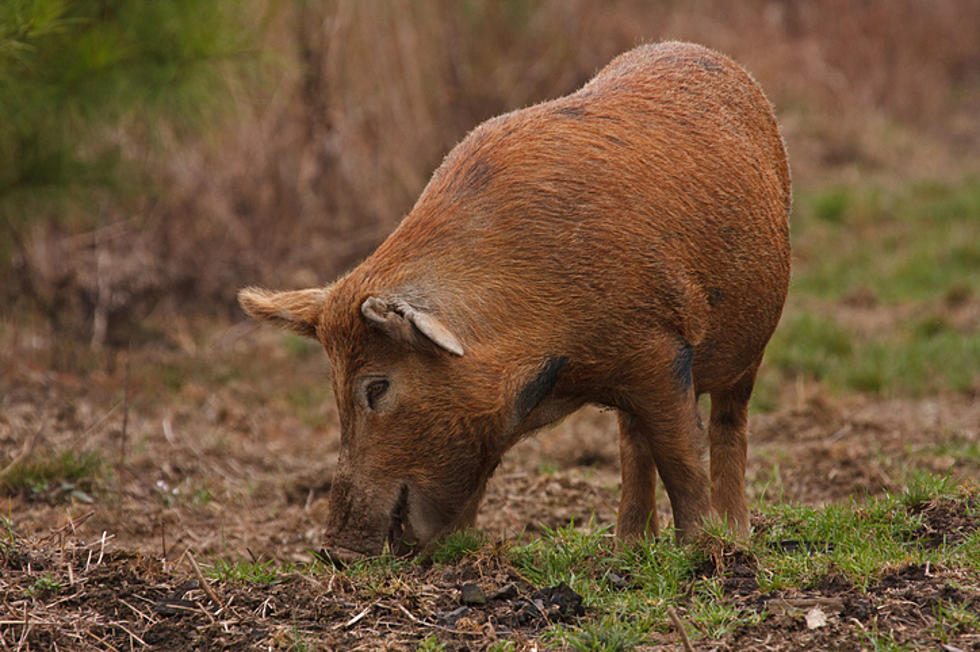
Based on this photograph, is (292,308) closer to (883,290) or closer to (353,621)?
(353,621)

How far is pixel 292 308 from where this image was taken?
5.88 m

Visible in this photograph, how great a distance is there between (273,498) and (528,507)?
5.44 ft

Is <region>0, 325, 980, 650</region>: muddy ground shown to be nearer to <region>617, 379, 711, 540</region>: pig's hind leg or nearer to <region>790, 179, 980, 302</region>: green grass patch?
<region>617, 379, 711, 540</region>: pig's hind leg

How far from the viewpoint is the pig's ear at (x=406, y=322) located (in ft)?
17.3

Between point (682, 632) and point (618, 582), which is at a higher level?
point (682, 632)

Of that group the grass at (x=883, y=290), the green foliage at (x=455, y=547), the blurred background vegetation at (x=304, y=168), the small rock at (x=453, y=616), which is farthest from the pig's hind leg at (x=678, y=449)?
the grass at (x=883, y=290)

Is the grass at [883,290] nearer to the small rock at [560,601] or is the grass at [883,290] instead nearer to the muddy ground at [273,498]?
the muddy ground at [273,498]

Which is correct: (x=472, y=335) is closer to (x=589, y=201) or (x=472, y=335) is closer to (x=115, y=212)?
(x=589, y=201)

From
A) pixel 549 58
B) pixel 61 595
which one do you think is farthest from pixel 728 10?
pixel 61 595

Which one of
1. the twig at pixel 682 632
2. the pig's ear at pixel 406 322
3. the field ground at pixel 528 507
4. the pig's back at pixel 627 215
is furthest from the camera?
the pig's back at pixel 627 215

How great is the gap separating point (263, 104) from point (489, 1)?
121 inches

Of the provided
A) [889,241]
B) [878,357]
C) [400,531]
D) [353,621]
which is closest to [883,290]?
[889,241]

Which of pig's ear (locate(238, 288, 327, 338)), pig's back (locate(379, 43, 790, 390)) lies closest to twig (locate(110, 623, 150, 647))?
pig's ear (locate(238, 288, 327, 338))

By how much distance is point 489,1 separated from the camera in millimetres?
14500
